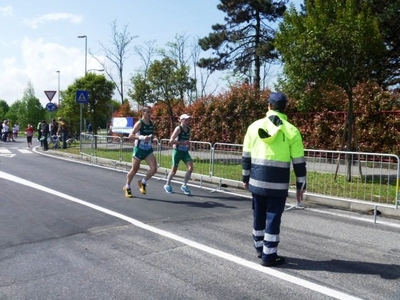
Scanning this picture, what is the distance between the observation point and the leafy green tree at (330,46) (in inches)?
433

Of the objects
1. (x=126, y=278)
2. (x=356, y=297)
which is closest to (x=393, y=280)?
(x=356, y=297)

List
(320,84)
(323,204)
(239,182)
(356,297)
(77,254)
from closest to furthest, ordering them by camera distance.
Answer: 1. (356,297)
2. (77,254)
3. (323,204)
4. (239,182)
5. (320,84)

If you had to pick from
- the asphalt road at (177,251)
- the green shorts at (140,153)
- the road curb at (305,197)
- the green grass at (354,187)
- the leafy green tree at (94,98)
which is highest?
the leafy green tree at (94,98)

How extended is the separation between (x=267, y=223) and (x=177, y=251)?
1191 millimetres

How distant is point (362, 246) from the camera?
5.93 metres

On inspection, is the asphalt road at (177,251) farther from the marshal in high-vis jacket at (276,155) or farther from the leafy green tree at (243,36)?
the leafy green tree at (243,36)

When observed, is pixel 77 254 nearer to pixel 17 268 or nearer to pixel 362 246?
pixel 17 268

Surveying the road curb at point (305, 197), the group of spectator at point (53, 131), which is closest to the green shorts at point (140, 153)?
the road curb at point (305, 197)

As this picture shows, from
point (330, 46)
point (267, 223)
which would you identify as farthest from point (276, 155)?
point (330, 46)

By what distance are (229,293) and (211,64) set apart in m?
27.5

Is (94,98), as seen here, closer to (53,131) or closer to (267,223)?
(53,131)

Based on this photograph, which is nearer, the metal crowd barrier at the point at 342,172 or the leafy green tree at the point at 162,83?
the metal crowd barrier at the point at 342,172

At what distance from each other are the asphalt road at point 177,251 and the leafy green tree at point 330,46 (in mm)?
4233

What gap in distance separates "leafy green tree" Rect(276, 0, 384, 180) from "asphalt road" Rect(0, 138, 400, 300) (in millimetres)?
4233
